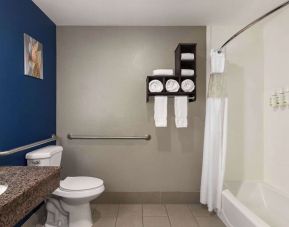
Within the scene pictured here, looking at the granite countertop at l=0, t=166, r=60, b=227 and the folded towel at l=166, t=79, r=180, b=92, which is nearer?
the granite countertop at l=0, t=166, r=60, b=227

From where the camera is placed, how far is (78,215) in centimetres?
230

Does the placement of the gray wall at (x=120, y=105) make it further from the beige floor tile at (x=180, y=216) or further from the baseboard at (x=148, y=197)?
the beige floor tile at (x=180, y=216)

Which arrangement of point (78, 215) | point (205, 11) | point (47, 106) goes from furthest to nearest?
point (47, 106) → point (205, 11) → point (78, 215)

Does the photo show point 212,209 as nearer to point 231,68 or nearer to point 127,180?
point 127,180

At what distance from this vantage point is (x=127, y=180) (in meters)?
2.90

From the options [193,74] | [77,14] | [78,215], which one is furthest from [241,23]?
[78,215]

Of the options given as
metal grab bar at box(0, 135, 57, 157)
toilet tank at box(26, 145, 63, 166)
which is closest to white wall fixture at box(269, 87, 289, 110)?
toilet tank at box(26, 145, 63, 166)

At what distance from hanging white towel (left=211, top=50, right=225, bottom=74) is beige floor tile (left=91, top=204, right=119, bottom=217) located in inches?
74.5

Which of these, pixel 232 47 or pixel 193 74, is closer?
pixel 193 74

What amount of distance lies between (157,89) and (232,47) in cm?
108

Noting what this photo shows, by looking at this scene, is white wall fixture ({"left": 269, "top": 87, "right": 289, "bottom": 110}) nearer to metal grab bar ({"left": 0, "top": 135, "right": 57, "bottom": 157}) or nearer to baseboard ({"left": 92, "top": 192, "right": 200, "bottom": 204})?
baseboard ({"left": 92, "top": 192, "right": 200, "bottom": 204})

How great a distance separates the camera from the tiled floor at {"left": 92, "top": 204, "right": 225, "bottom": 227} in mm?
2406

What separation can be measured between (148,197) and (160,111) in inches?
42.6

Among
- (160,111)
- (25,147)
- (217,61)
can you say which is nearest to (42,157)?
(25,147)
